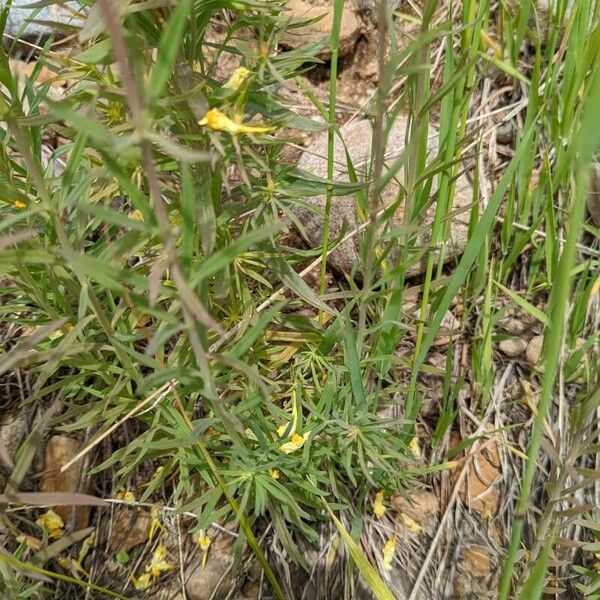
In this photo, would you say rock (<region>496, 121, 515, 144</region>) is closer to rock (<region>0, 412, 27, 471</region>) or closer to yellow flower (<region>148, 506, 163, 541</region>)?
yellow flower (<region>148, 506, 163, 541</region>)

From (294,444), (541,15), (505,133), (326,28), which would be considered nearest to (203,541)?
(294,444)

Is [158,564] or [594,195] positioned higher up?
[594,195]

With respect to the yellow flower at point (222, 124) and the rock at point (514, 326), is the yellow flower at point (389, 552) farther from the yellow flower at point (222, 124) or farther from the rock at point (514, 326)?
the yellow flower at point (222, 124)

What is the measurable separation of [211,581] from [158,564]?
11 centimetres

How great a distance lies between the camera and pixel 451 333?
1235mm

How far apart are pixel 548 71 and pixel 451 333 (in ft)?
2.32

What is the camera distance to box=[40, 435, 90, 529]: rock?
1365 mm

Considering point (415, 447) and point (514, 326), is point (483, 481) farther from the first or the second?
point (514, 326)

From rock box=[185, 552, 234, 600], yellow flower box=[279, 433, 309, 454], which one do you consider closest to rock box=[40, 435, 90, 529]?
rock box=[185, 552, 234, 600]

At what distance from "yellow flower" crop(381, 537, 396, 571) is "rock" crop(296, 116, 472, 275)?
1.95 ft

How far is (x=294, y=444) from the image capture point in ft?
3.56

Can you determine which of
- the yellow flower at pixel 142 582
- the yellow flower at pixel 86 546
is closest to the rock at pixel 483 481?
the yellow flower at pixel 142 582

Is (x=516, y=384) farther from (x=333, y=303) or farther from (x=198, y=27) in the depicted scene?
(x=198, y=27)

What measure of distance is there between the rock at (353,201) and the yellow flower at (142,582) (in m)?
0.77
